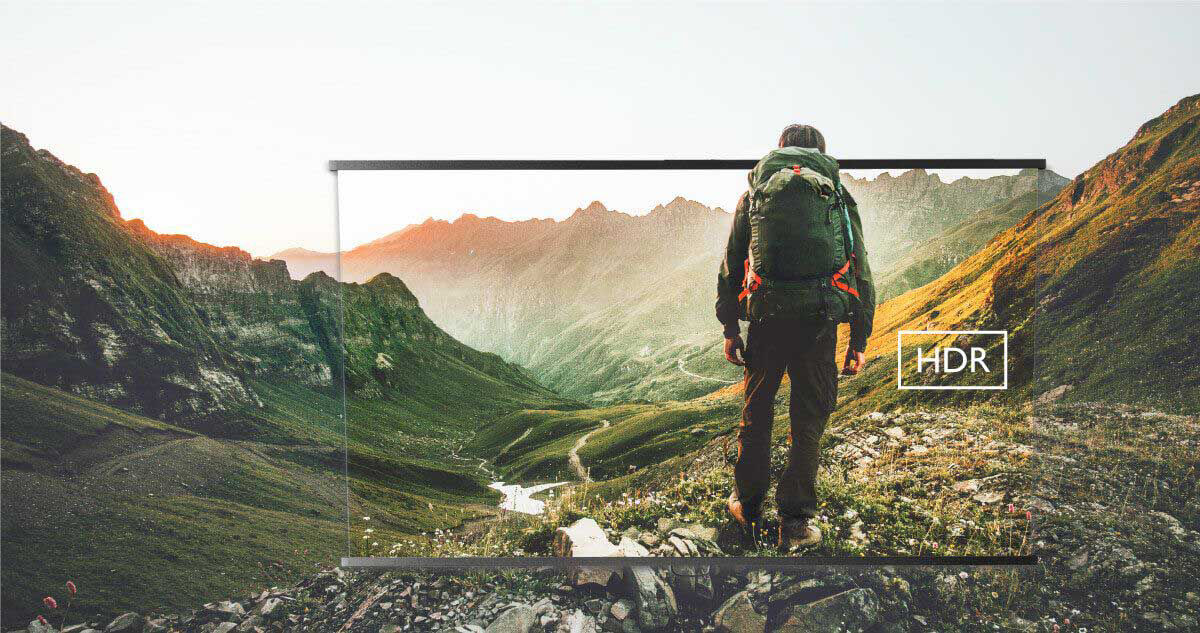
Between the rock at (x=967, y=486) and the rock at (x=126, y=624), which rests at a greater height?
the rock at (x=967, y=486)

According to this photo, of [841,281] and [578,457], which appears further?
[578,457]

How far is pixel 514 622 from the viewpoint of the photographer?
4.41m

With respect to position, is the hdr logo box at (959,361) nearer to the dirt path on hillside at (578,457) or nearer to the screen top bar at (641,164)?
the screen top bar at (641,164)

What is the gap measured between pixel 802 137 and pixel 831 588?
11.3ft

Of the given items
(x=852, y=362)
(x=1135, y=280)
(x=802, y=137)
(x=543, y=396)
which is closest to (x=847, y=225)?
(x=802, y=137)

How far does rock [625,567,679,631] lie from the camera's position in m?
4.39

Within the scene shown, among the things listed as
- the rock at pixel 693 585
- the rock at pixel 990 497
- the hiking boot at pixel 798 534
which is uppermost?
the rock at pixel 990 497

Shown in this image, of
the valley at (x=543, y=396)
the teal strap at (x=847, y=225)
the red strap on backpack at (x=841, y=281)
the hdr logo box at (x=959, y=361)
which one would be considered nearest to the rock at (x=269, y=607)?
the valley at (x=543, y=396)

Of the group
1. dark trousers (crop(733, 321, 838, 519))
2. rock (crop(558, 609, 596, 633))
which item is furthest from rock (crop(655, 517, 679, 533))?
rock (crop(558, 609, 596, 633))

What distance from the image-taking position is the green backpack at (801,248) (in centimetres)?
363

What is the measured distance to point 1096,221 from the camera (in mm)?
5430

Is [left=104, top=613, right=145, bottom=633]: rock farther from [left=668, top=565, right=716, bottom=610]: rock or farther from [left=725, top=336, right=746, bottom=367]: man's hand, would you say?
[left=725, top=336, right=746, bottom=367]: man's hand

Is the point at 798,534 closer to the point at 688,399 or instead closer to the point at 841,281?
the point at 688,399

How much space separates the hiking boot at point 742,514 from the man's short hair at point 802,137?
2629 mm
